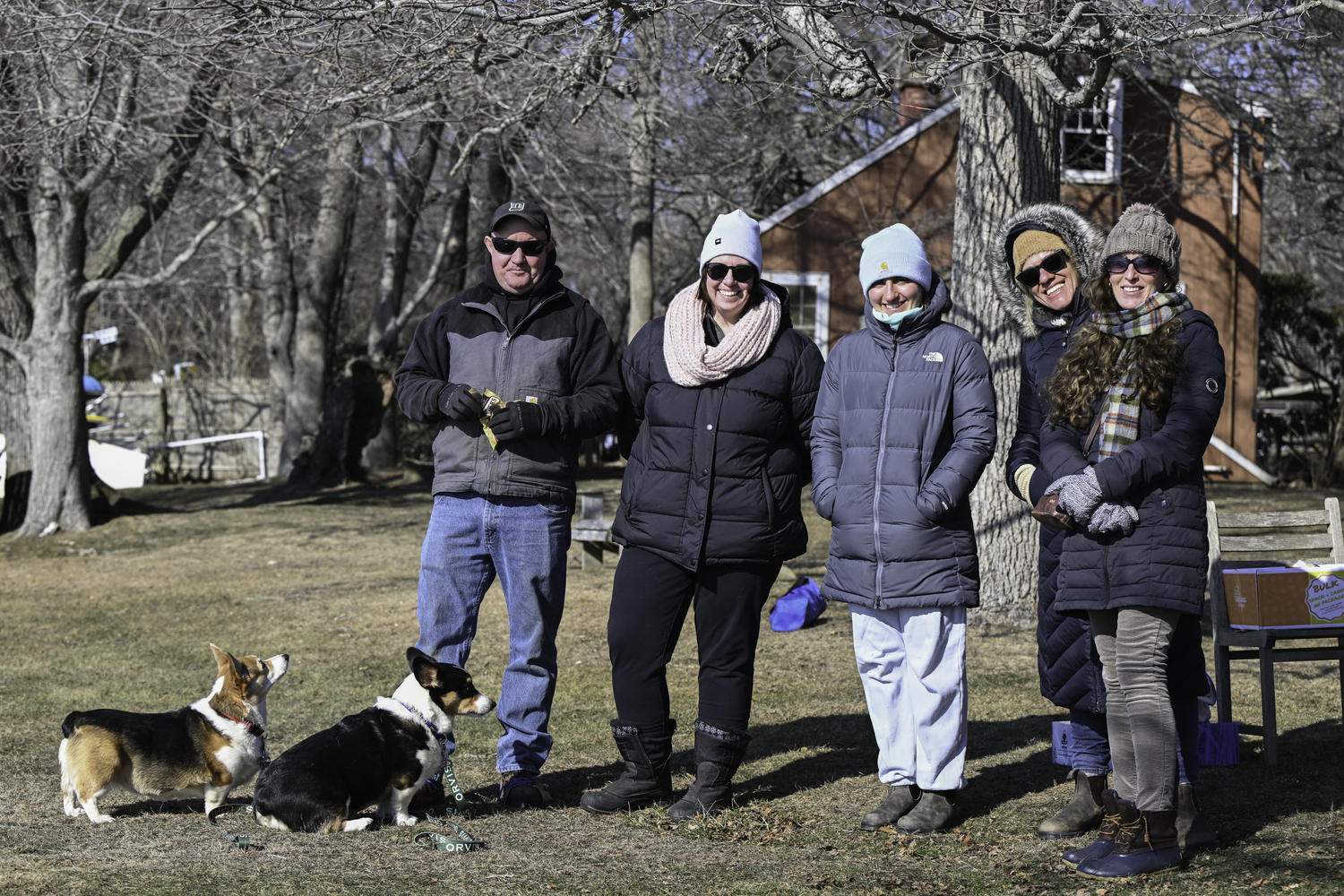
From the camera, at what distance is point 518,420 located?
14.9ft

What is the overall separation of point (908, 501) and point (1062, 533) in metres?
0.53

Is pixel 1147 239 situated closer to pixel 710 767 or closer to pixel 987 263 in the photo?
pixel 710 767

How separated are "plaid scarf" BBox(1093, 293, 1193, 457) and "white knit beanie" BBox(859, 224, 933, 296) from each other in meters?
0.73

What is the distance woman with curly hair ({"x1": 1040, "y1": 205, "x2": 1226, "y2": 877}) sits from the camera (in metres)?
3.81

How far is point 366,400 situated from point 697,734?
1485 cm

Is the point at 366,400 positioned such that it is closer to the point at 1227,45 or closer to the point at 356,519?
the point at 356,519

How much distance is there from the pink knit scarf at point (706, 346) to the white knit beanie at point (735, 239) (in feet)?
0.57

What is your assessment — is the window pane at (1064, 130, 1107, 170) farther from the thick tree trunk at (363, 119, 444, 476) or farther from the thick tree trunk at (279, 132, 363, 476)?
the thick tree trunk at (279, 132, 363, 476)

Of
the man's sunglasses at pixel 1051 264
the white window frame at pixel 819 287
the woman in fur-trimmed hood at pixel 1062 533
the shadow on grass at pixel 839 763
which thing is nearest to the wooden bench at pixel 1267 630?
the shadow on grass at pixel 839 763

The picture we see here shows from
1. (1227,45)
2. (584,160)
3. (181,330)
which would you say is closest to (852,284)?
(584,160)

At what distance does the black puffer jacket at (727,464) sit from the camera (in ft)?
14.8

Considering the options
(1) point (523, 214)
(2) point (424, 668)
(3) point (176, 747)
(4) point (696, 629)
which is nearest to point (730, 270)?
(1) point (523, 214)

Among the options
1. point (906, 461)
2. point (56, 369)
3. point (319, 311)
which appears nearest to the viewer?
point (906, 461)

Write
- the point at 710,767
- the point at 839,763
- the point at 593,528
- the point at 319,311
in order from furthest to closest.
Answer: the point at 319,311
the point at 593,528
the point at 839,763
the point at 710,767
